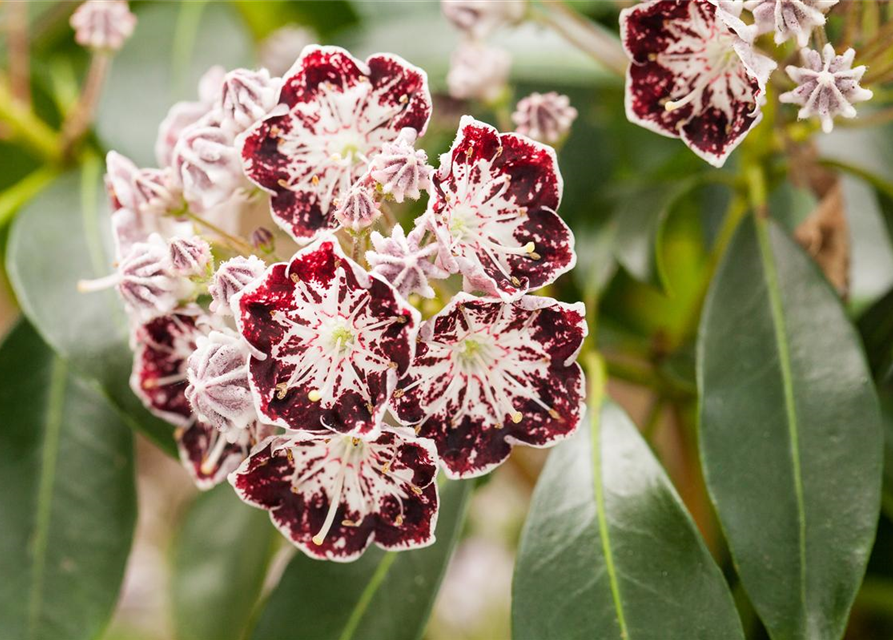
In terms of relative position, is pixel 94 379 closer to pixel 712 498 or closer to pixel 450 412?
pixel 450 412

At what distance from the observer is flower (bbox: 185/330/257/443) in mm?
716

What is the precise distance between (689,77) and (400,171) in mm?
309

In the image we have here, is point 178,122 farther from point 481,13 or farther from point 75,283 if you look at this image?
point 481,13

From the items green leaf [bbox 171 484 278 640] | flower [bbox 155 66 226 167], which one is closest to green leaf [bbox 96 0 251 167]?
flower [bbox 155 66 226 167]

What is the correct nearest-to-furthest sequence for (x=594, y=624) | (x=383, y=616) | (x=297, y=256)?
(x=297, y=256) < (x=594, y=624) < (x=383, y=616)

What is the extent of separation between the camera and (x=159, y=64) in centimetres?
125

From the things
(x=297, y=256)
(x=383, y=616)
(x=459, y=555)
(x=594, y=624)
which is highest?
(x=297, y=256)

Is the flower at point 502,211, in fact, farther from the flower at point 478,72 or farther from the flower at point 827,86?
the flower at point 478,72

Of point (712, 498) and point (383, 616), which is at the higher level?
point (712, 498)

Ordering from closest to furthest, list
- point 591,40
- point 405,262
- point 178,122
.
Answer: point 405,262
point 178,122
point 591,40

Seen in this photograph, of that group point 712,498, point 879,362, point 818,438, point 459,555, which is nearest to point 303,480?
point 712,498

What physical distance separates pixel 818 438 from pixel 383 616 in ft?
1.46

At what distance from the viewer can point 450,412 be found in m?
0.76

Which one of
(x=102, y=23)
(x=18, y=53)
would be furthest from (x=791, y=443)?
(x=18, y=53)
